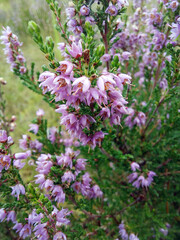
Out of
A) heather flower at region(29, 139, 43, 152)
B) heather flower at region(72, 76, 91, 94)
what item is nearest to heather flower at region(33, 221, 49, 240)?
heather flower at region(72, 76, 91, 94)

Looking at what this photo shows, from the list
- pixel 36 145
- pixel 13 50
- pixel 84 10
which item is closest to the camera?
pixel 84 10

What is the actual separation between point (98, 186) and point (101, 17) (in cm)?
209

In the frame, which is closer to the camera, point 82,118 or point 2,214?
point 82,118

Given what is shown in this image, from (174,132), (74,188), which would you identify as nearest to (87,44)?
(74,188)

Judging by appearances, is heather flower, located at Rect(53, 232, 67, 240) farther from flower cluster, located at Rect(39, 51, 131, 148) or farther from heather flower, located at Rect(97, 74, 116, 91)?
heather flower, located at Rect(97, 74, 116, 91)

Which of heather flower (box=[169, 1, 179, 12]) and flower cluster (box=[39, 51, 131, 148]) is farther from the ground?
heather flower (box=[169, 1, 179, 12])

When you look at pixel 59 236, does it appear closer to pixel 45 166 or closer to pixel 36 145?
pixel 45 166

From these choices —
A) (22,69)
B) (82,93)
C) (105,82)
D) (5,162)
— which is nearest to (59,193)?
(5,162)

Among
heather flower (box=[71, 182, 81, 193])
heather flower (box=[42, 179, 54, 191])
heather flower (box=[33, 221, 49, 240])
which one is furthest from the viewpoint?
heather flower (box=[71, 182, 81, 193])

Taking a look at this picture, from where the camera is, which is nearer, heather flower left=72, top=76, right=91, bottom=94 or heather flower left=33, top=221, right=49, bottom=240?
heather flower left=72, top=76, right=91, bottom=94

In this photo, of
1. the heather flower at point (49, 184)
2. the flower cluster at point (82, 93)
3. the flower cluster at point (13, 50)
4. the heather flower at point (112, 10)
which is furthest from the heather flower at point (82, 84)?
the flower cluster at point (13, 50)

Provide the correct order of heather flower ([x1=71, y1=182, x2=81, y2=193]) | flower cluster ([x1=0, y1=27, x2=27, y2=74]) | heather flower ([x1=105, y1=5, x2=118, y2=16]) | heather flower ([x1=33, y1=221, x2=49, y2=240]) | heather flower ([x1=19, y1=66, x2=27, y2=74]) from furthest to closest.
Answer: heather flower ([x1=19, y1=66, x2=27, y2=74]) < flower cluster ([x1=0, y1=27, x2=27, y2=74]) < heather flower ([x1=71, y1=182, x2=81, y2=193]) < heather flower ([x1=105, y1=5, x2=118, y2=16]) < heather flower ([x1=33, y1=221, x2=49, y2=240])

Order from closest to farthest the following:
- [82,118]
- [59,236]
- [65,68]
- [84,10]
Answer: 1. [65,68]
2. [82,118]
3. [59,236]
4. [84,10]

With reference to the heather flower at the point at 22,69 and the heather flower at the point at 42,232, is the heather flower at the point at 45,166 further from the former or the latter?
the heather flower at the point at 22,69
